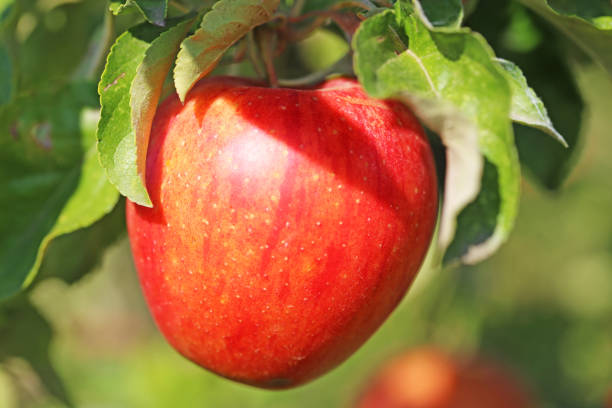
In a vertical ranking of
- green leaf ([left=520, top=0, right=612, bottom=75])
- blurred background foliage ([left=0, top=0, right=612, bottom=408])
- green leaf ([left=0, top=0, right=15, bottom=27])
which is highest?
green leaf ([left=0, top=0, right=15, bottom=27])

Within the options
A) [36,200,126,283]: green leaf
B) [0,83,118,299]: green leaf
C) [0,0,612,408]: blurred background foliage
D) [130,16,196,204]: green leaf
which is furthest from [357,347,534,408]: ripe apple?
[130,16,196,204]: green leaf

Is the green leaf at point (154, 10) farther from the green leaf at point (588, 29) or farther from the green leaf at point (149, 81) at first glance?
the green leaf at point (588, 29)

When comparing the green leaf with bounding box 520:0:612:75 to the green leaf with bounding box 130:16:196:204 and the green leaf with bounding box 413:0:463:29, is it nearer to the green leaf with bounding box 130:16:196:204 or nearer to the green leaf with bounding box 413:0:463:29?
the green leaf with bounding box 413:0:463:29

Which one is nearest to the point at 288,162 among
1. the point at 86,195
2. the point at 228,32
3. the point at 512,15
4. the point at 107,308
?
the point at 228,32

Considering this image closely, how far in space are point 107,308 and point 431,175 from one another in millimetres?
3195

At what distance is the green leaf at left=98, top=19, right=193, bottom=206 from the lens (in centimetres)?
55

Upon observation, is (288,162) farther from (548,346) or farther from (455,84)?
(548,346)

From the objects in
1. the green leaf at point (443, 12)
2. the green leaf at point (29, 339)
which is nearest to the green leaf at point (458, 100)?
the green leaf at point (443, 12)

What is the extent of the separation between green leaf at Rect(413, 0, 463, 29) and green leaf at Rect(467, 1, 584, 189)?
32cm

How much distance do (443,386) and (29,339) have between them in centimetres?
110

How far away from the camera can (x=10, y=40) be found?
889 millimetres

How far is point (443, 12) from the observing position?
0.58 m

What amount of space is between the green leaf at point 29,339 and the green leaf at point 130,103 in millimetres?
457

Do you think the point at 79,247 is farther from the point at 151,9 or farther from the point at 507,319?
the point at 507,319
